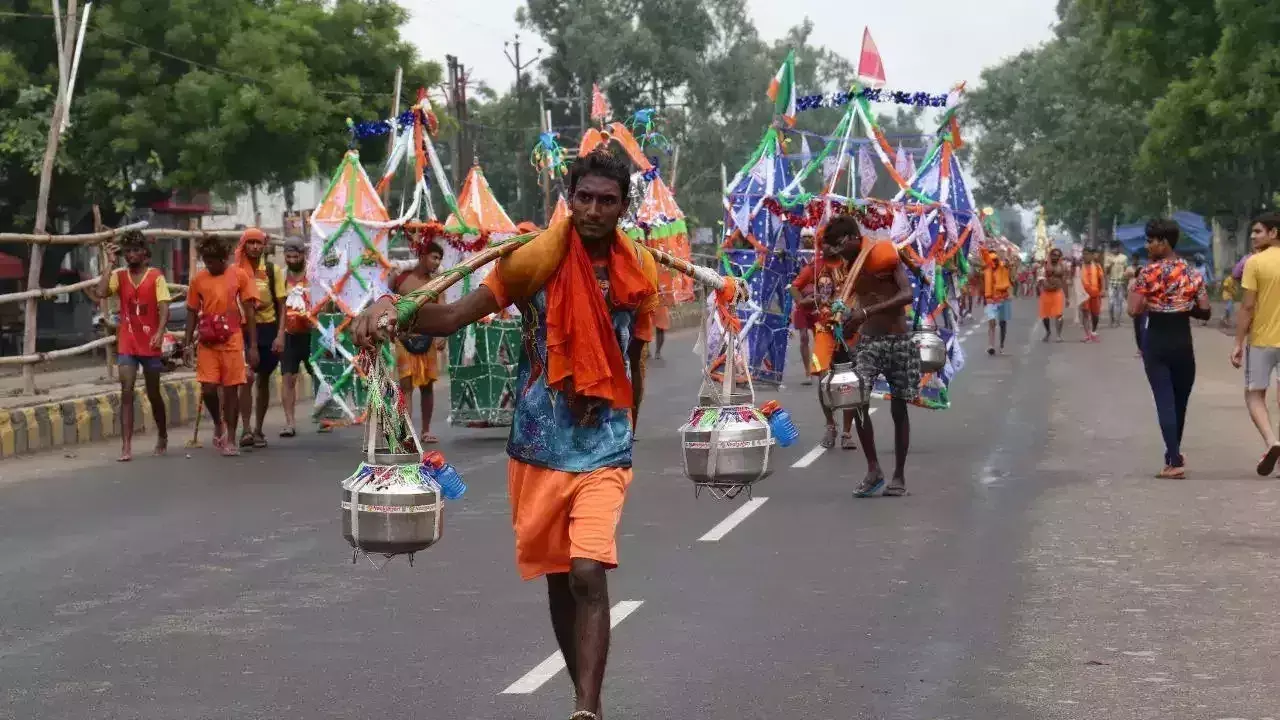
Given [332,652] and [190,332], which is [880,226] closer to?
[190,332]

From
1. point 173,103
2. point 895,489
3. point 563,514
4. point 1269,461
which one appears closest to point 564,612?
point 563,514

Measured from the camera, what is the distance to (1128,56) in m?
44.9

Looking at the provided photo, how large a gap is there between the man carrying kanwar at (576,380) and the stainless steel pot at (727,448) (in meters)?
0.53

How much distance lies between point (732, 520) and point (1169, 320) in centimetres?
388

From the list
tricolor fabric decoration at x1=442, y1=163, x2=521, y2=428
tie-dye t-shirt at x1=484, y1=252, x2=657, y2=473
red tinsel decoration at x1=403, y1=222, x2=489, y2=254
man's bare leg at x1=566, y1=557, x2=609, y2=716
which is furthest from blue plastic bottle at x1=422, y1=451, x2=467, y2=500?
tricolor fabric decoration at x1=442, y1=163, x2=521, y2=428

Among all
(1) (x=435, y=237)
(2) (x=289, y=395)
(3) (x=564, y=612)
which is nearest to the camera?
(3) (x=564, y=612)

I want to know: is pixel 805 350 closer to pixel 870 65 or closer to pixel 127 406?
pixel 870 65

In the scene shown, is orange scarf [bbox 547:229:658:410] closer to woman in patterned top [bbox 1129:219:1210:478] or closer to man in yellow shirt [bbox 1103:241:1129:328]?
woman in patterned top [bbox 1129:219:1210:478]

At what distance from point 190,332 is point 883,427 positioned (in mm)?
6413

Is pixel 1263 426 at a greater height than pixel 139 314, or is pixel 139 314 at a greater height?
pixel 139 314

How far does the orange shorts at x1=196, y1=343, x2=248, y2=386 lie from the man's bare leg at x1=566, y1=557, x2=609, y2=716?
10665 mm

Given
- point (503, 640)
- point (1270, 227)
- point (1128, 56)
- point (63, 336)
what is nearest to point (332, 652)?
point (503, 640)

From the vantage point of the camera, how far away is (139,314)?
15461 mm

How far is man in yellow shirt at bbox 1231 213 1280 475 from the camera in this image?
524 inches
